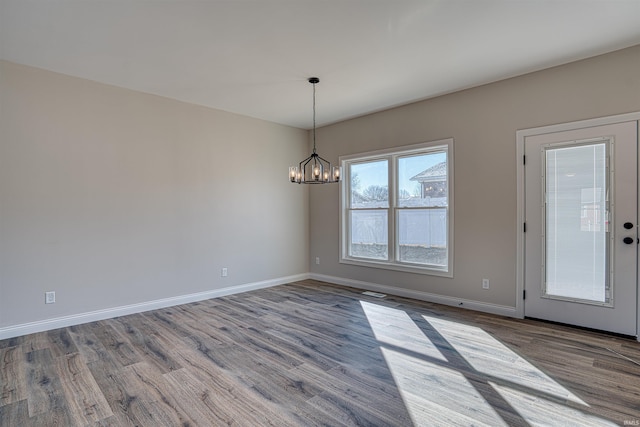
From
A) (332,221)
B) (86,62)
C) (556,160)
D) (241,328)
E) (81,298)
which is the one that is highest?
(86,62)

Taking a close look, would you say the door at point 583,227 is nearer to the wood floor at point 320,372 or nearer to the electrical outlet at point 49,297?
the wood floor at point 320,372

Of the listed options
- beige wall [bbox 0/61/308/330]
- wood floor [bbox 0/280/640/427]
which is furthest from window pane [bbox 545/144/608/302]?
beige wall [bbox 0/61/308/330]

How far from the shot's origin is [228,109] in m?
5.02

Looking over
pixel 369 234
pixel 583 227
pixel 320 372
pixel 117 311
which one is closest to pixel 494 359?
pixel 320 372

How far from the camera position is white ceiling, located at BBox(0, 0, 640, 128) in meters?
2.55

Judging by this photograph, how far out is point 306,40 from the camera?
3.02 m

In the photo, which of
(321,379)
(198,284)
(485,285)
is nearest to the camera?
(321,379)

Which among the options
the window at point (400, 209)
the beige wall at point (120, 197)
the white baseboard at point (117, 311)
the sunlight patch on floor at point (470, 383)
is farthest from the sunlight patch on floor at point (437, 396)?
the beige wall at point (120, 197)

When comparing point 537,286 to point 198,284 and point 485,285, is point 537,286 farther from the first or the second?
point 198,284

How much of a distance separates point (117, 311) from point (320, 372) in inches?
113

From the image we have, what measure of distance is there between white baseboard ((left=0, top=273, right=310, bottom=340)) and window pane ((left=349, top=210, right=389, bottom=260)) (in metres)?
1.64

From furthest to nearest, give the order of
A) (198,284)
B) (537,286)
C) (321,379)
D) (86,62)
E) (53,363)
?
(198,284)
(537,286)
(86,62)
(53,363)
(321,379)

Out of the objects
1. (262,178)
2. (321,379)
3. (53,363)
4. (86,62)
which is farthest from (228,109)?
(321,379)

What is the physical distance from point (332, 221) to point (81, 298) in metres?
3.78
